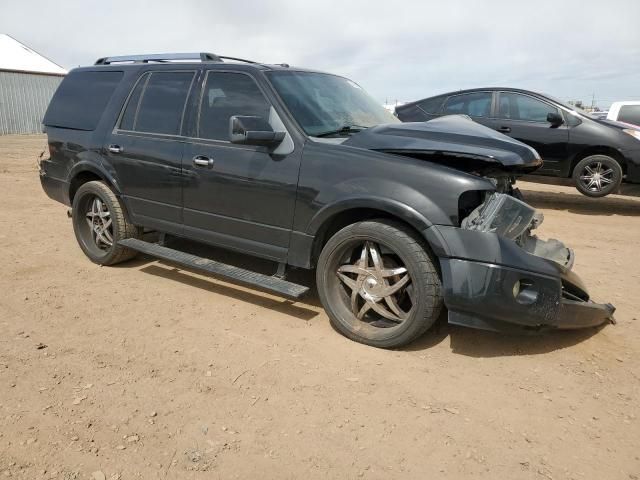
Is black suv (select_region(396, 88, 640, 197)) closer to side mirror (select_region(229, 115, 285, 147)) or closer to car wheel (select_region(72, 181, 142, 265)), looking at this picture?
side mirror (select_region(229, 115, 285, 147))

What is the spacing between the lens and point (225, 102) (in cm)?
422

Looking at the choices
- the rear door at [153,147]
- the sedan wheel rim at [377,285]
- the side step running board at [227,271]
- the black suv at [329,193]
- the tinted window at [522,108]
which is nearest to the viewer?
the black suv at [329,193]

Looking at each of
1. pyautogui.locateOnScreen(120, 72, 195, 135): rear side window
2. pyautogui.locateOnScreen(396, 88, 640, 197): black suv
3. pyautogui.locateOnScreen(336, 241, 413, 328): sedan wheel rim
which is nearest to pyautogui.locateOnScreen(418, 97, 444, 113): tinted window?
pyautogui.locateOnScreen(396, 88, 640, 197): black suv

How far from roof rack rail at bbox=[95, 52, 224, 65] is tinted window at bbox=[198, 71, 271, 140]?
279mm

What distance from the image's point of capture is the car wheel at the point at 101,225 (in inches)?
197

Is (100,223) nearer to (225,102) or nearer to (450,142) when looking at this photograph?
(225,102)

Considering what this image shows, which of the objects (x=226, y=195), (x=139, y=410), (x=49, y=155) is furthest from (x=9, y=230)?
(x=139, y=410)

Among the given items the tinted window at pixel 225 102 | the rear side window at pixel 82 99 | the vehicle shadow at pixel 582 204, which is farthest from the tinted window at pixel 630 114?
the rear side window at pixel 82 99

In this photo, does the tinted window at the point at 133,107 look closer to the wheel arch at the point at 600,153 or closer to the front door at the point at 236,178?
the front door at the point at 236,178

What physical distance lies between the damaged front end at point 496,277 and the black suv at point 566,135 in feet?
18.4

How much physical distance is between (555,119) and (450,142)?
565cm

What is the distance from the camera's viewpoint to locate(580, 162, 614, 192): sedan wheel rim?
316 inches

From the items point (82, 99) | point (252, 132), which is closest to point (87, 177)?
point (82, 99)

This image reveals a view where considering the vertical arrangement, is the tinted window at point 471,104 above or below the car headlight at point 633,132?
above
